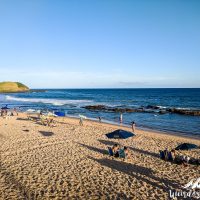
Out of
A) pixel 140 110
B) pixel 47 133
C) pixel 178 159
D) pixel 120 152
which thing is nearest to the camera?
pixel 178 159

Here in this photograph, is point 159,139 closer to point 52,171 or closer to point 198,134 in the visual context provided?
point 198,134

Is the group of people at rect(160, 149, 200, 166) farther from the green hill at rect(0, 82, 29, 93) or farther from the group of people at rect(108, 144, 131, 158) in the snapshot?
the green hill at rect(0, 82, 29, 93)

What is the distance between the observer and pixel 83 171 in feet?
41.4

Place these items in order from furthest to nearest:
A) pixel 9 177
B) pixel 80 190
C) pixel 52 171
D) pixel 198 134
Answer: pixel 198 134 < pixel 52 171 < pixel 9 177 < pixel 80 190

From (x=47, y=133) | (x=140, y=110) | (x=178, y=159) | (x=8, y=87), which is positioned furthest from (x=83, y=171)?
(x=8, y=87)

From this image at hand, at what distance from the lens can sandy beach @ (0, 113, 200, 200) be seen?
1009 cm

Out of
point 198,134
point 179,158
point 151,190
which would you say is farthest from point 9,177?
point 198,134

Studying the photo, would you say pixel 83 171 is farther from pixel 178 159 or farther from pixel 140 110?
pixel 140 110

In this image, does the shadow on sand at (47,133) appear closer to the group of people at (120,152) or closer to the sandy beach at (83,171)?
the sandy beach at (83,171)

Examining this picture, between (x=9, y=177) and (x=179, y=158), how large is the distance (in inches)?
345

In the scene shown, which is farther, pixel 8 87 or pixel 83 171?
pixel 8 87

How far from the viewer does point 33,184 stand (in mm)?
10805

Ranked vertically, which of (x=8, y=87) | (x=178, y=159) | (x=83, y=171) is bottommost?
(x=83, y=171)

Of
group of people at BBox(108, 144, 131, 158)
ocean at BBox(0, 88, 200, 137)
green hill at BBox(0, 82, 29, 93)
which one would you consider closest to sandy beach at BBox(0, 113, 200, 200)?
group of people at BBox(108, 144, 131, 158)
